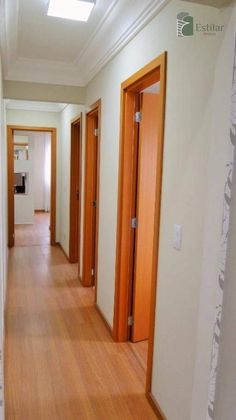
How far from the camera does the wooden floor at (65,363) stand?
2145 millimetres

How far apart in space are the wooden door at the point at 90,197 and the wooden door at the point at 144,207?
104 cm

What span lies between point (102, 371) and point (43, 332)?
2.60ft

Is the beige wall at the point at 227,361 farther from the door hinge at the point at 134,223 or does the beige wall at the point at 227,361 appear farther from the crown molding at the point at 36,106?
the crown molding at the point at 36,106

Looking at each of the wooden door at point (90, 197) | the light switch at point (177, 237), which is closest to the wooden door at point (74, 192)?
the wooden door at point (90, 197)

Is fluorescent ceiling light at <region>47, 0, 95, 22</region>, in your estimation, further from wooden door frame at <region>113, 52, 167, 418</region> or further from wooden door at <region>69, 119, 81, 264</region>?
wooden door at <region>69, 119, 81, 264</region>

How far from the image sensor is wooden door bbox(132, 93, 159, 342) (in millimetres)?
2703

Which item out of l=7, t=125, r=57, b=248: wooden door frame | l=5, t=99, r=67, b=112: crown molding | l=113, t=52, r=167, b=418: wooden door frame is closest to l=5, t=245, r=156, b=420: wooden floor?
l=113, t=52, r=167, b=418: wooden door frame

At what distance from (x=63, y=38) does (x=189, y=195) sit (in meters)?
2.12

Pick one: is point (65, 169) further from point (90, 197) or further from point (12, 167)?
point (90, 197)

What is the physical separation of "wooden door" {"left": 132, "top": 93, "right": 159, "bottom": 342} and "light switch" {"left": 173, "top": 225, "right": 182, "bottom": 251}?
943 mm

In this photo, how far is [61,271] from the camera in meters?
4.87

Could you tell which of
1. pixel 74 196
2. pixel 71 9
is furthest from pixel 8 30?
pixel 74 196

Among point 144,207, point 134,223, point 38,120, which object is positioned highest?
point 38,120

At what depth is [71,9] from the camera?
95.0 inches
